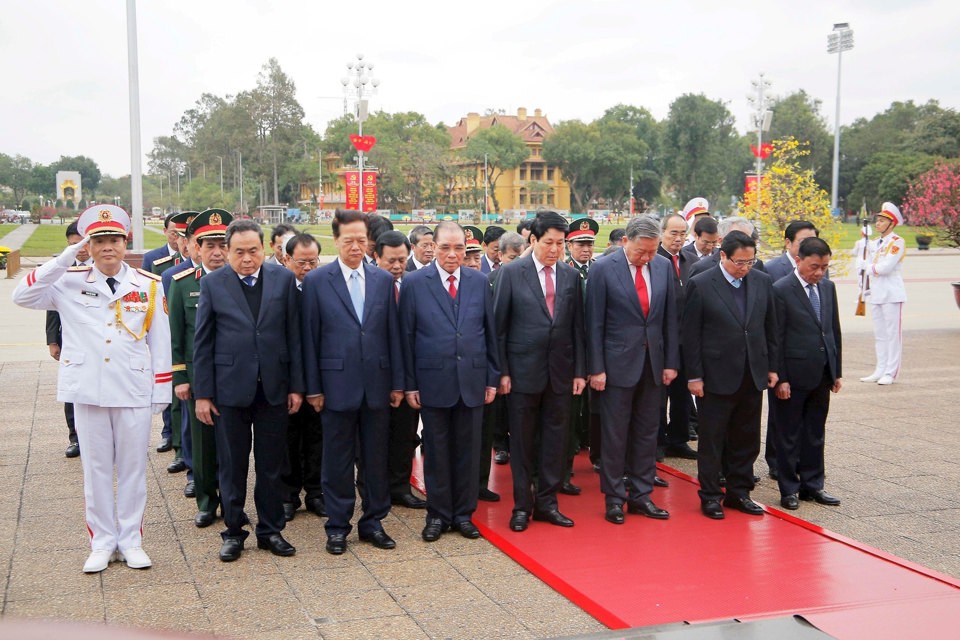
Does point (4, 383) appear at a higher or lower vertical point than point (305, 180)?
lower

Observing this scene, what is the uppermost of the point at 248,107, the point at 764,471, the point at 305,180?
the point at 248,107

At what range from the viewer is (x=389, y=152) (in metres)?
67.9

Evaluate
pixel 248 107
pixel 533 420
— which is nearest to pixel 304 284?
pixel 533 420

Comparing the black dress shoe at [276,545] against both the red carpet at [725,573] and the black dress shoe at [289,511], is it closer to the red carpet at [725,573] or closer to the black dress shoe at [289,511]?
the black dress shoe at [289,511]

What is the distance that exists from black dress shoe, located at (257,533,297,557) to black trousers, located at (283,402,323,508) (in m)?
0.74

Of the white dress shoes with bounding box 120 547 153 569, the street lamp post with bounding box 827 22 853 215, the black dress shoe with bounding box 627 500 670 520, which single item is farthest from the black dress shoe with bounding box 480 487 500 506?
the street lamp post with bounding box 827 22 853 215

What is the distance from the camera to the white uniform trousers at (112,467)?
4.64 meters

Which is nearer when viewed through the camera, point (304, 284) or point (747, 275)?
point (304, 284)

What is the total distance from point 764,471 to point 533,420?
2.50 m

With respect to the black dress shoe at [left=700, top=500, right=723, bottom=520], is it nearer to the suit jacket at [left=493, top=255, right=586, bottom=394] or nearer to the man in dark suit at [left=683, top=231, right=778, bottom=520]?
the man in dark suit at [left=683, top=231, right=778, bottom=520]

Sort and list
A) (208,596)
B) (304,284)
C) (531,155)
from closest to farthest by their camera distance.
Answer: (208,596), (304,284), (531,155)

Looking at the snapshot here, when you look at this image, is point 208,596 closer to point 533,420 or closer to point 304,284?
point 304,284

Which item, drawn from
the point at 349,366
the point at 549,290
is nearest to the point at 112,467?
the point at 349,366

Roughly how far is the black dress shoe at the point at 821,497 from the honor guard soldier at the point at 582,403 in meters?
1.59
